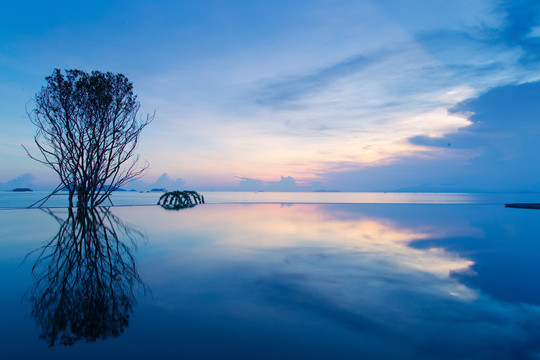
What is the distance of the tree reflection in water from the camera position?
3359mm

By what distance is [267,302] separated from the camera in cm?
420

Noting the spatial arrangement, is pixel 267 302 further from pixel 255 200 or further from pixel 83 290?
pixel 255 200

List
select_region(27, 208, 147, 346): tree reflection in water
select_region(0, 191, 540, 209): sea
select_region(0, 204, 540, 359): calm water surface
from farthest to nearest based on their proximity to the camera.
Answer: select_region(0, 191, 540, 209): sea → select_region(27, 208, 147, 346): tree reflection in water → select_region(0, 204, 540, 359): calm water surface

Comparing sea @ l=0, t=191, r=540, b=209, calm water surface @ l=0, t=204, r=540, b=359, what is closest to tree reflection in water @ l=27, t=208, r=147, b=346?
calm water surface @ l=0, t=204, r=540, b=359

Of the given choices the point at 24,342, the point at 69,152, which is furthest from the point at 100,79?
the point at 24,342

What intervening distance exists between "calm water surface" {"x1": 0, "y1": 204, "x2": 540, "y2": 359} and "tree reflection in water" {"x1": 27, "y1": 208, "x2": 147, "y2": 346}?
2cm

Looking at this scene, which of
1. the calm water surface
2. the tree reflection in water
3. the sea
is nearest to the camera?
the calm water surface

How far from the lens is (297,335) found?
3.22 meters

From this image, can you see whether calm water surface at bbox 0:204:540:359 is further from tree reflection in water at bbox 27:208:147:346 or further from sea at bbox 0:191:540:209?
sea at bbox 0:191:540:209

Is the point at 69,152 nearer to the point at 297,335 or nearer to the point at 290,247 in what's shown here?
the point at 290,247

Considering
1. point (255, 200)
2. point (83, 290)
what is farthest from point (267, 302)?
point (255, 200)

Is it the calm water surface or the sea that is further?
the sea

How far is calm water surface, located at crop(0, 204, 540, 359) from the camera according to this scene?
9.80 ft

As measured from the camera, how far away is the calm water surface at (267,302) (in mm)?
2986
